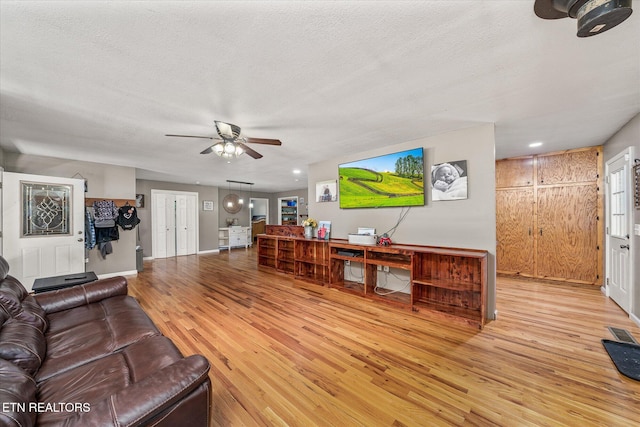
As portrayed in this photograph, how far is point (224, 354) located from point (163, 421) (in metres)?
1.38

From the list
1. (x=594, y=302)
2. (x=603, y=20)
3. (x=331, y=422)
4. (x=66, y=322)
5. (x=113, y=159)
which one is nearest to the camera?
(x=603, y=20)

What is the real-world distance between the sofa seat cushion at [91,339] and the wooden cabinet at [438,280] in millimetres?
2730

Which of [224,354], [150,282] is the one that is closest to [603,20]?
[224,354]

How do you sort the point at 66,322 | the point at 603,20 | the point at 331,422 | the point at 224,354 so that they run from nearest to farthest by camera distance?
1. the point at 603,20
2. the point at 331,422
3. the point at 66,322
4. the point at 224,354

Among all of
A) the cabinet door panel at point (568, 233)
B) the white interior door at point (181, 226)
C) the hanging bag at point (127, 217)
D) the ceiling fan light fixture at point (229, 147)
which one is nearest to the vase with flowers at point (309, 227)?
the ceiling fan light fixture at point (229, 147)

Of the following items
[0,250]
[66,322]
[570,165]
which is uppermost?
[570,165]

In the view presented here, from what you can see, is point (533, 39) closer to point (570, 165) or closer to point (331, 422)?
point (331, 422)

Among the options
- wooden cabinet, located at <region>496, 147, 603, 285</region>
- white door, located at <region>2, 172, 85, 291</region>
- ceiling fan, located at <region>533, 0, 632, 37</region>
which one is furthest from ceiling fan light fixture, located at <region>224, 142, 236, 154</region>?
wooden cabinet, located at <region>496, 147, 603, 285</region>

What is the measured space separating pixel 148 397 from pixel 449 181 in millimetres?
3461

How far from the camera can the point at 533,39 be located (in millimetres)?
1495

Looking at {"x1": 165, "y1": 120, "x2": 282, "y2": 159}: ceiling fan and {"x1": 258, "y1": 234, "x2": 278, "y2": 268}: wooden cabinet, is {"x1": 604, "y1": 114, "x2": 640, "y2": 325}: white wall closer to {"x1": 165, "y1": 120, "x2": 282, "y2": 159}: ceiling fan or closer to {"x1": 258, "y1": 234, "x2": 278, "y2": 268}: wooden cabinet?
{"x1": 165, "y1": 120, "x2": 282, "y2": 159}: ceiling fan

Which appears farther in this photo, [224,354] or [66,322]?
[224,354]

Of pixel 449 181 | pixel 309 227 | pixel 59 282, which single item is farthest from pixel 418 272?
pixel 59 282

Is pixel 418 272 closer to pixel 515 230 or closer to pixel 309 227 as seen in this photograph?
pixel 309 227
